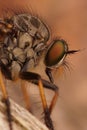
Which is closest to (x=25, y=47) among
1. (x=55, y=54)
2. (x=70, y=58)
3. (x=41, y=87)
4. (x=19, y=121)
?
(x=55, y=54)

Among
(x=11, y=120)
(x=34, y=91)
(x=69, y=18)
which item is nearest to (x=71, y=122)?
(x=34, y=91)

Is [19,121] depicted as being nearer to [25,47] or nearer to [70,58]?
[25,47]

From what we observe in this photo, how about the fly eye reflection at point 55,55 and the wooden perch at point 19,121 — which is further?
the fly eye reflection at point 55,55

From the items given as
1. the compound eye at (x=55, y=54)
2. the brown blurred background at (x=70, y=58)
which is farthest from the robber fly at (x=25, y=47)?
the brown blurred background at (x=70, y=58)

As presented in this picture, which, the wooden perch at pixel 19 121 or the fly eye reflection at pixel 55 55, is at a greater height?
the wooden perch at pixel 19 121

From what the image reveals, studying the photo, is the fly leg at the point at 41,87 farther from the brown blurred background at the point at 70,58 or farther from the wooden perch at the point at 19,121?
the brown blurred background at the point at 70,58

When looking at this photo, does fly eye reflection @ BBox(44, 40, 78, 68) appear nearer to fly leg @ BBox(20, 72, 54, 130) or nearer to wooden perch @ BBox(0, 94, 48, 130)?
fly leg @ BBox(20, 72, 54, 130)

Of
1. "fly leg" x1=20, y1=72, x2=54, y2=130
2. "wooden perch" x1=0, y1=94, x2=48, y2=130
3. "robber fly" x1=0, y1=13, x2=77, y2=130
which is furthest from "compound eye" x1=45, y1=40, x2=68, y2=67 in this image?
"wooden perch" x1=0, y1=94, x2=48, y2=130

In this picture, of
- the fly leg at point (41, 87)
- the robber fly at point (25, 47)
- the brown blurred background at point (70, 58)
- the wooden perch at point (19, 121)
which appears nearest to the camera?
the wooden perch at point (19, 121)
